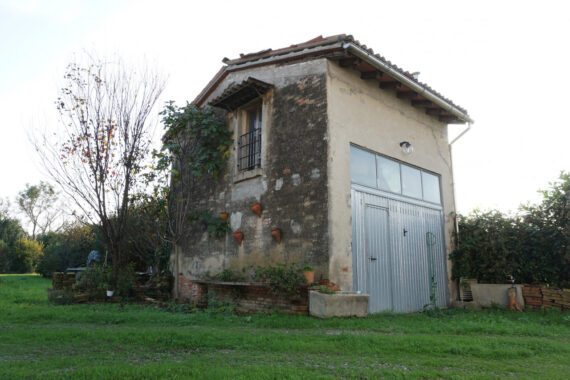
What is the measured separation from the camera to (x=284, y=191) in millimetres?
7348

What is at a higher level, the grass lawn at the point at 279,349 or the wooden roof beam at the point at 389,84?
the wooden roof beam at the point at 389,84

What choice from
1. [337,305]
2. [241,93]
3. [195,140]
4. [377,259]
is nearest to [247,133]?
[241,93]

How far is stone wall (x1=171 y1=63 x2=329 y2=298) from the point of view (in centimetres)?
677

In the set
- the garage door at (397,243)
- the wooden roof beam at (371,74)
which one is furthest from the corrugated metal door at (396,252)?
the wooden roof beam at (371,74)

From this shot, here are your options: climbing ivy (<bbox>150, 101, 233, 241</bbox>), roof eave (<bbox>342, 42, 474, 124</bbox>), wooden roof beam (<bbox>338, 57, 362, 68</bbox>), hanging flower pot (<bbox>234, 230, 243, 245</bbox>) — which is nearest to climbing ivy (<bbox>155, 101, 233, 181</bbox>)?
climbing ivy (<bbox>150, 101, 233, 241</bbox>)

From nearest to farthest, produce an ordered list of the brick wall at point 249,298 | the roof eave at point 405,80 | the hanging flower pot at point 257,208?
the brick wall at point 249,298 < the roof eave at point 405,80 < the hanging flower pot at point 257,208

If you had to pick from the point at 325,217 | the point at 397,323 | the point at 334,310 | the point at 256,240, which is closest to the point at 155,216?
the point at 256,240

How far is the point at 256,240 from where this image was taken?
7.75 metres

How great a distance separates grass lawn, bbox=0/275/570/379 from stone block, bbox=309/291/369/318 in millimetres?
190

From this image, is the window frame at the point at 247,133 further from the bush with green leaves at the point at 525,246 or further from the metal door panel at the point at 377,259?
the bush with green leaves at the point at 525,246

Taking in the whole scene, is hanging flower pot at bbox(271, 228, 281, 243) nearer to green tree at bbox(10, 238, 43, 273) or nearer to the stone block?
the stone block

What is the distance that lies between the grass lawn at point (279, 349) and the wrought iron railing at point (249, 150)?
3.56 m

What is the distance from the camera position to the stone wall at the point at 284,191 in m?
6.77

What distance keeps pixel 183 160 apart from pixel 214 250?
2.44m
